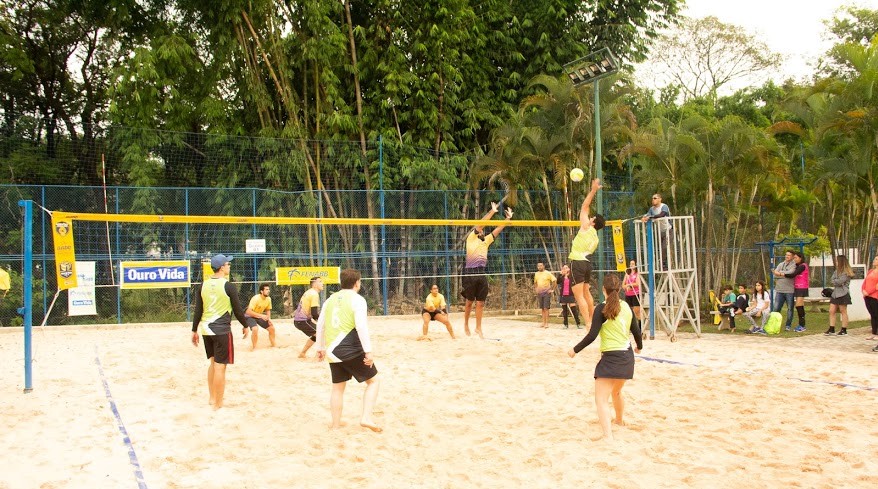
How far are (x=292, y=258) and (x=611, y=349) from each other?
36.9 feet

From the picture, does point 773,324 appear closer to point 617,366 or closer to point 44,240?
point 617,366

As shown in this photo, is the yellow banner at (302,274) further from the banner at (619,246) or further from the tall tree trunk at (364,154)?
the banner at (619,246)

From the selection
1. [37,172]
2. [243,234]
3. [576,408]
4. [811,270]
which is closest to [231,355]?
[576,408]

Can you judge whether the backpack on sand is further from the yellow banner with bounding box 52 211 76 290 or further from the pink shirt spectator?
the yellow banner with bounding box 52 211 76 290

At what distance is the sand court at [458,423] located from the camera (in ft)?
15.5

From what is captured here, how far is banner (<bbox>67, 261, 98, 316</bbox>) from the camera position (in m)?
14.4

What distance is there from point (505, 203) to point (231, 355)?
1195 cm

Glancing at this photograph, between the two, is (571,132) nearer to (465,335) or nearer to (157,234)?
(465,335)

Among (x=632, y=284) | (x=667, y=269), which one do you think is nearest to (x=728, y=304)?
(x=632, y=284)

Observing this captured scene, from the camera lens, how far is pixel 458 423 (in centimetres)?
605

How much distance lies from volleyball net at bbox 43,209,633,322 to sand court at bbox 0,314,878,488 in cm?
488

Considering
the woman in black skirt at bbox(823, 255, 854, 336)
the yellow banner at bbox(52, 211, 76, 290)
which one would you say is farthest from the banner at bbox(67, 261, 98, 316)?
the woman in black skirt at bbox(823, 255, 854, 336)

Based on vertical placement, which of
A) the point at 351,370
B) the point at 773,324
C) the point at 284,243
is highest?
the point at 284,243

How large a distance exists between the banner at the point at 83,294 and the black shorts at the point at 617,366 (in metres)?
11.6
